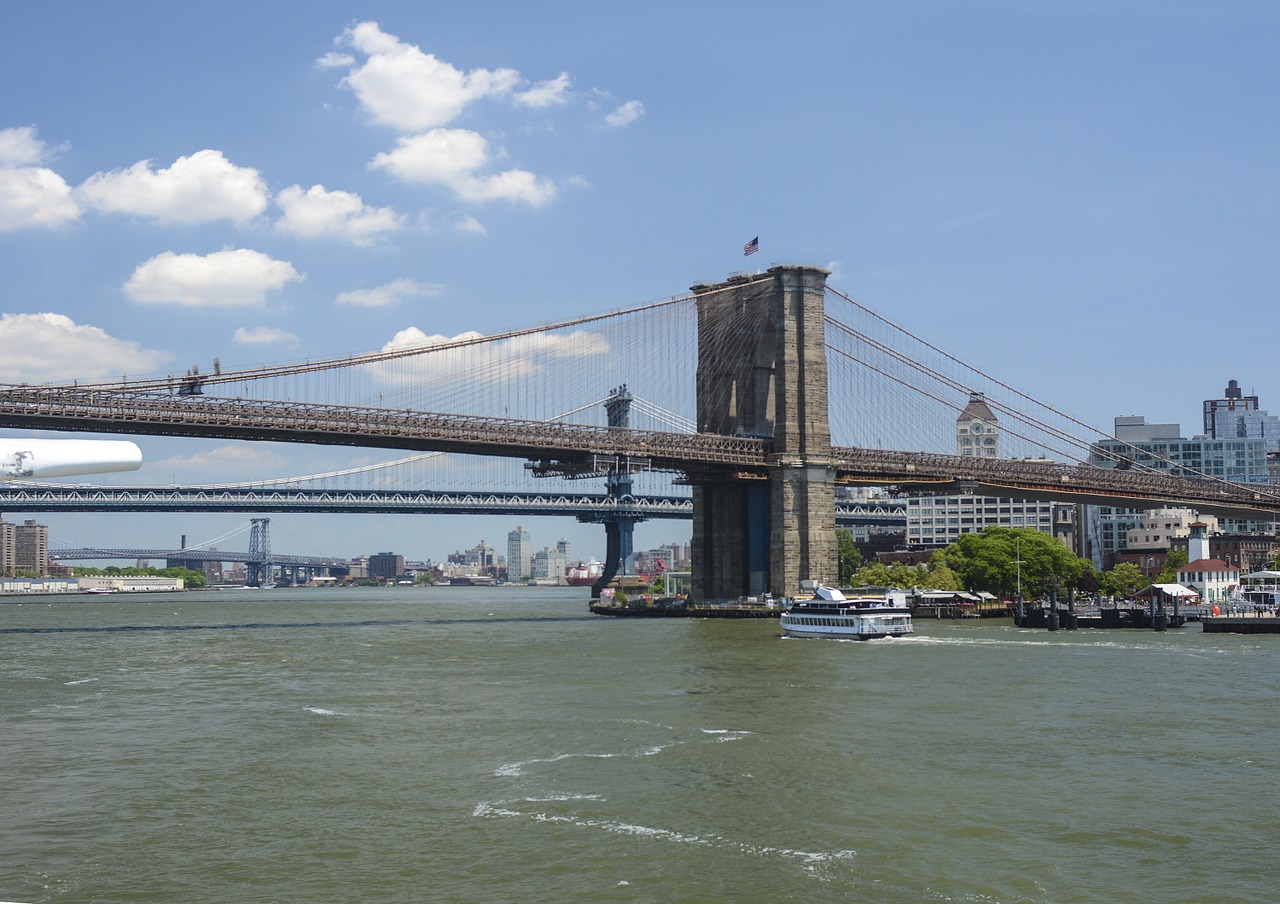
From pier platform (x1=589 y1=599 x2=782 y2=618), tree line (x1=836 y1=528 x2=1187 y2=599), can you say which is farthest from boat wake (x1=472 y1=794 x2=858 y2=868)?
tree line (x1=836 y1=528 x2=1187 y2=599)

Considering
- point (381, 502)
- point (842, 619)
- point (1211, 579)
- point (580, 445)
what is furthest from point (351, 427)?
point (381, 502)

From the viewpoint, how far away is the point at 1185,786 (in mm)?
22406

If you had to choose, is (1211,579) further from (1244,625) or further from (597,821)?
(597,821)

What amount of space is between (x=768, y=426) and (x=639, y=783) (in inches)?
2506

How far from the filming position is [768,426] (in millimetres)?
85188

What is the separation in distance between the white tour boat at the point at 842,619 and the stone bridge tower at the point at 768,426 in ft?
53.8

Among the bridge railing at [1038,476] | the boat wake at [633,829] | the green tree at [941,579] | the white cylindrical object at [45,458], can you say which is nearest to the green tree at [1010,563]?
the green tree at [941,579]

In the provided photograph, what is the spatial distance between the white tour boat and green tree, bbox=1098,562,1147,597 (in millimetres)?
45971

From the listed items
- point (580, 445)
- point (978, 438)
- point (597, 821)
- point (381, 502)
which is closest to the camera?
point (597, 821)

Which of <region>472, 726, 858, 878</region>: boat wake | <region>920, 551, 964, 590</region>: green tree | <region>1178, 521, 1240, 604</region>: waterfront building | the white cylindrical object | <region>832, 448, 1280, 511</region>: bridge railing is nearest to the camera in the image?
the white cylindrical object

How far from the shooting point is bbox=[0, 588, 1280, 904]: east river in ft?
55.7

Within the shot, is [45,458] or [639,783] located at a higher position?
[45,458]

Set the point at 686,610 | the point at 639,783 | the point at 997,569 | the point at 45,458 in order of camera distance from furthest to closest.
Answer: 1. the point at 997,569
2. the point at 686,610
3. the point at 639,783
4. the point at 45,458

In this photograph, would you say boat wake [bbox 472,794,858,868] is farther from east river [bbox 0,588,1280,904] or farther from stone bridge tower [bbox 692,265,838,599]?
stone bridge tower [bbox 692,265,838,599]
